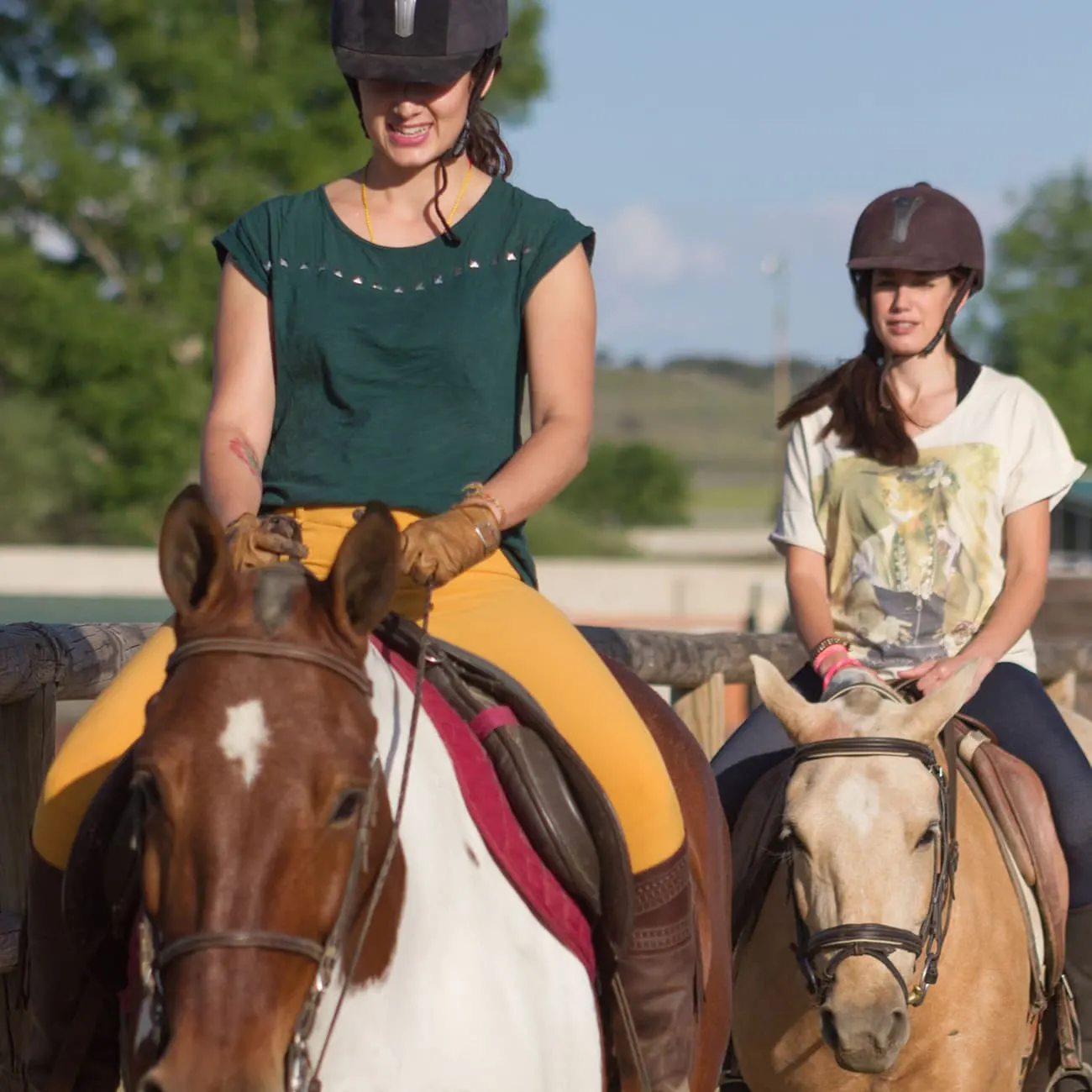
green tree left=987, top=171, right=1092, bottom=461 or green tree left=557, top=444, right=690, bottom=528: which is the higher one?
green tree left=987, top=171, right=1092, bottom=461

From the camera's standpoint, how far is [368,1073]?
9.43 feet

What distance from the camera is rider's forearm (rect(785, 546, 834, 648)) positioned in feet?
18.0

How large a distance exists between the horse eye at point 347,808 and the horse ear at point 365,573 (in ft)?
0.84

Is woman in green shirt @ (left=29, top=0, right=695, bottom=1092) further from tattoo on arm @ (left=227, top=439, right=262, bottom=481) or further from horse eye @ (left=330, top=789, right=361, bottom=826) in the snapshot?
horse eye @ (left=330, top=789, right=361, bottom=826)

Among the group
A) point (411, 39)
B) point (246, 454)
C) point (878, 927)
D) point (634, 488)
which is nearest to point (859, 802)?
point (878, 927)

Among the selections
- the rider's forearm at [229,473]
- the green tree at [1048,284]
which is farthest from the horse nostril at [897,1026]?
the green tree at [1048,284]

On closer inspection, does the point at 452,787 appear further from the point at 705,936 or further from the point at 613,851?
the point at 705,936

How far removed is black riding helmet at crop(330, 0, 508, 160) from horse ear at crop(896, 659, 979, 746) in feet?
7.03

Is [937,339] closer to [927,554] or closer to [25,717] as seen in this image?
[927,554]

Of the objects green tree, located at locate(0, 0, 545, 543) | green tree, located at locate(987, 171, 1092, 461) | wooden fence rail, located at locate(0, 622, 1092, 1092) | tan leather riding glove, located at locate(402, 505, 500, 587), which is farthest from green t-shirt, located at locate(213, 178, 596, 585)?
green tree, located at locate(987, 171, 1092, 461)

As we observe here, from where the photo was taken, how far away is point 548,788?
133 inches

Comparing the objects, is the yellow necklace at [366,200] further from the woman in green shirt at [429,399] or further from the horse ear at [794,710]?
the horse ear at [794,710]

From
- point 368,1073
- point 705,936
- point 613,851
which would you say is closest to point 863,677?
point 705,936

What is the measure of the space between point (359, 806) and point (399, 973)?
350 mm
